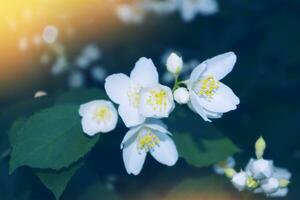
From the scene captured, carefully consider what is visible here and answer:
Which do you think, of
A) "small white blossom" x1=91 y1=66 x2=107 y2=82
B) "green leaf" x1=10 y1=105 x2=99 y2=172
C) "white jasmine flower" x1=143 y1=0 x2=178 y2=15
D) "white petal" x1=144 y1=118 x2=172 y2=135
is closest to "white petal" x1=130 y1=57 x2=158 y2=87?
"white petal" x1=144 y1=118 x2=172 y2=135

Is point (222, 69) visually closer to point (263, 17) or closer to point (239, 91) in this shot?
point (239, 91)

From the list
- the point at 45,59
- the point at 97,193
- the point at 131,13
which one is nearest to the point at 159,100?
the point at 97,193

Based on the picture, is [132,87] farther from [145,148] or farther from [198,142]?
[198,142]

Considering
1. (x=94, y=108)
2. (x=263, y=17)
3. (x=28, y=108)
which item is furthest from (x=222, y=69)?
(x=263, y=17)

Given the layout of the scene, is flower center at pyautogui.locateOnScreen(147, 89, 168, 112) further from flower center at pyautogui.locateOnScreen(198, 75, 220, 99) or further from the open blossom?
flower center at pyautogui.locateOnScreen(198, 75, 220, 99)

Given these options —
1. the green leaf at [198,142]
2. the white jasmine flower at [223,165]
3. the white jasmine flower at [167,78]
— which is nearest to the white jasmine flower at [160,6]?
the white jasmine flower at [167,78]

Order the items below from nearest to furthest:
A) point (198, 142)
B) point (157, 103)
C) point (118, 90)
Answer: point (157, 103)
point (118, 90)
point (198, 142)
